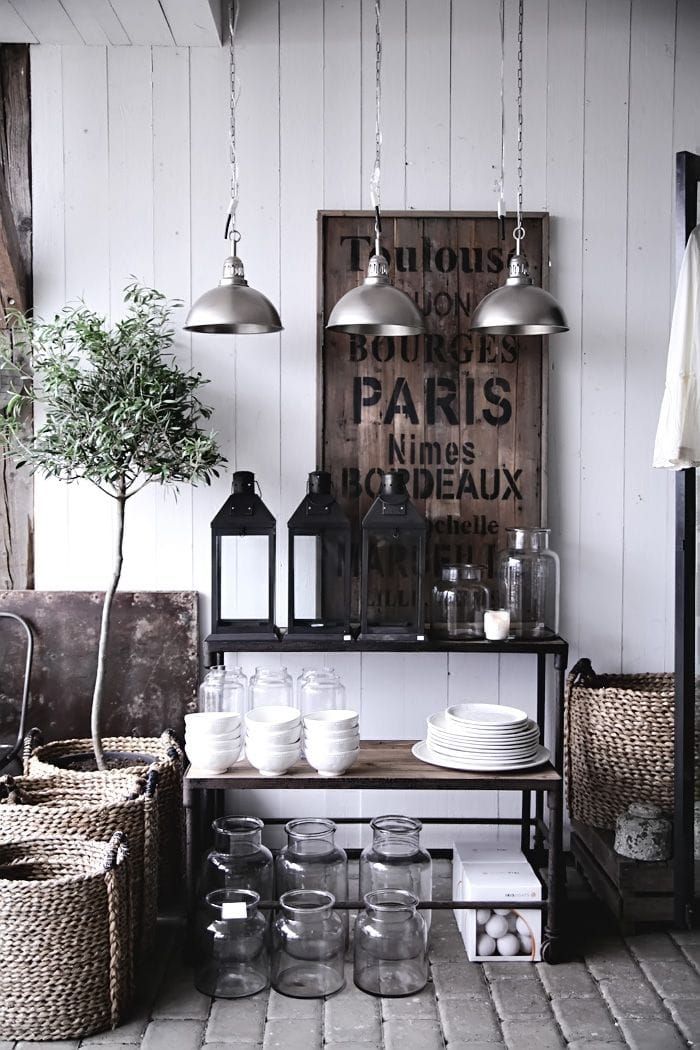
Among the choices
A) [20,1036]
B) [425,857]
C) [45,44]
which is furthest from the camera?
[45,44]

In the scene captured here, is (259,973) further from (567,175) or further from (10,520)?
(567,175)

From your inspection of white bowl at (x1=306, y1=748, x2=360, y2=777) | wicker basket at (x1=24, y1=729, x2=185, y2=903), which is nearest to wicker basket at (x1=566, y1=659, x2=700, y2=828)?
white bowl at (x1=306, y1=748, x2=360, y2=777)

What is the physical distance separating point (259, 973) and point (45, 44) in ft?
9.74

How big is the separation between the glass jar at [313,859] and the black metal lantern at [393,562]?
1.91 feet

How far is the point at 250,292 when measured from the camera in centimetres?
291

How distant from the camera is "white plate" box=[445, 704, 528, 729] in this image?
2.78m

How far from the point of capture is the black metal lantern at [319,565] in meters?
3.09

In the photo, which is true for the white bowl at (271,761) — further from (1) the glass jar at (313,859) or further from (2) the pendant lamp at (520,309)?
(2) the pendant lamp at (520,309)

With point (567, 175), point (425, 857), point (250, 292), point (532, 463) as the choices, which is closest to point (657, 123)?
point (567, 175)

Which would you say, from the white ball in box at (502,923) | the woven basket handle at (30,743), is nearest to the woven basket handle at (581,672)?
the white ball in box at (502,923)

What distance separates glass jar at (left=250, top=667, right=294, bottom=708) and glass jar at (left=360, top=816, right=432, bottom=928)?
0.46 metres

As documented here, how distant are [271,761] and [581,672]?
1160 mm

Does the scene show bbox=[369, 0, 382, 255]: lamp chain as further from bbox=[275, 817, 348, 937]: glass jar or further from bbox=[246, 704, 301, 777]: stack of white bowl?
bbox=[275, 817, 348, 937]: glass jar

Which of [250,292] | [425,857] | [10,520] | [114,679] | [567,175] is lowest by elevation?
[425,857]
